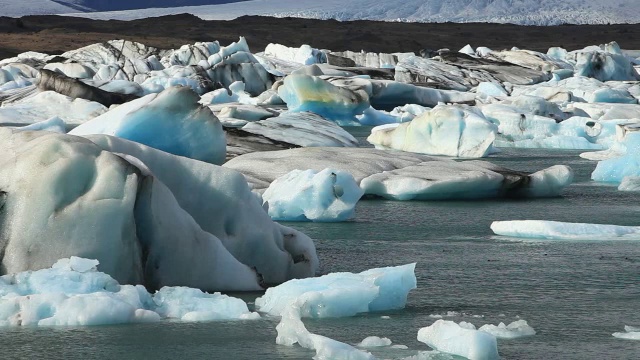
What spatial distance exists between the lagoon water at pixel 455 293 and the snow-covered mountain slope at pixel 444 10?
73.5m

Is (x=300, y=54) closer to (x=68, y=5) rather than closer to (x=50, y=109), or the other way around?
(x=50, y=109)

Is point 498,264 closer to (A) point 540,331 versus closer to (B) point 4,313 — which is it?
(A) point 540,331

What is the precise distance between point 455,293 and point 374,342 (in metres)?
1.27

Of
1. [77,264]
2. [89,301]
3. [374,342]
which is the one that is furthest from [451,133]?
[374,342]

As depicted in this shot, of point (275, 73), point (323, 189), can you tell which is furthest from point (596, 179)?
point (275, 73)

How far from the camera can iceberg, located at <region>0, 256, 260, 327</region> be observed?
170 inches

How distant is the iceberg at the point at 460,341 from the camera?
3.76m

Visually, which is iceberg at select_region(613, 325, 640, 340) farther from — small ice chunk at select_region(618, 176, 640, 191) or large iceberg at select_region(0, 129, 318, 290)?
small ice chunk at select_region(618, 176, 640, 191)

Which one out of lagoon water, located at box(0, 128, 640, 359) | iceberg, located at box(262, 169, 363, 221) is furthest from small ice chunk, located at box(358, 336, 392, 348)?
iceberg, located at box(262, 169, 363, 221)

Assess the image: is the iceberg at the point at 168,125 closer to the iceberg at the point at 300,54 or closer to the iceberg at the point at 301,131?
the iceberg at the point at 301,131

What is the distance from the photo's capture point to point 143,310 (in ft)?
14.5

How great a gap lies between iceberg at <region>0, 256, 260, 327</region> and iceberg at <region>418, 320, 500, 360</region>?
831 mm

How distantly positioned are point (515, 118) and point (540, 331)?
41.2ft

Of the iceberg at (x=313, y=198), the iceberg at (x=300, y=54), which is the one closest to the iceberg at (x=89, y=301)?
the iceberg at (x=313, y=198)
